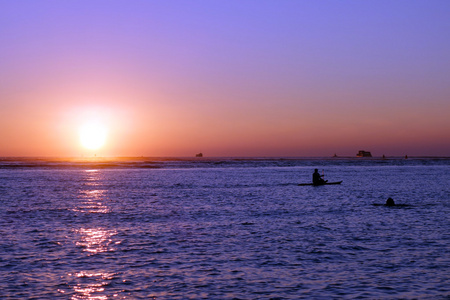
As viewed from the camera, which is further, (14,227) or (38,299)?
(14,227)

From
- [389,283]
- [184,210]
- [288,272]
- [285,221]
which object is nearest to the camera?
[389,283]

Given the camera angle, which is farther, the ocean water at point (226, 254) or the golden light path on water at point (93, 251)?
the ocean water at point (226, 254)

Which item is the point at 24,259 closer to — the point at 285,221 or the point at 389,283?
the point at 389,283

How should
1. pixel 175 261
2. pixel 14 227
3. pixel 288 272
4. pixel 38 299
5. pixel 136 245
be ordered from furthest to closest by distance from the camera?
pixel 14 227
pixel 136 245
pixel 175 261
pixel 288 272
pixel 38 299

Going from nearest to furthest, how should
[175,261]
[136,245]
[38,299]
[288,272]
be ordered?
[38,299] < [288,272] < [175,261] < [136,245]

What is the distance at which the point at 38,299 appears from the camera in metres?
14.5

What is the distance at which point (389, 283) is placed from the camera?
634 inches

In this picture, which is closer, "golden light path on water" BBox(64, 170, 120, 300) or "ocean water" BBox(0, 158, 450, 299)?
"golden light path on water" BBox(64, 170, 120, 300)

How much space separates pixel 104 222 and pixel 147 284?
16729 millimetres

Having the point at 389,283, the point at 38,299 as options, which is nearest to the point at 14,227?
the point at 38,299

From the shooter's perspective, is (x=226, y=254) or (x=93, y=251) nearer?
(x=226, y=254)

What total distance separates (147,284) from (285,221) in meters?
16.5

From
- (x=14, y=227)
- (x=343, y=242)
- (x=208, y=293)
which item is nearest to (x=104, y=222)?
(x=14, y=227)

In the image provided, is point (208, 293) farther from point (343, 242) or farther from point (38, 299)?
point (343, 242)
